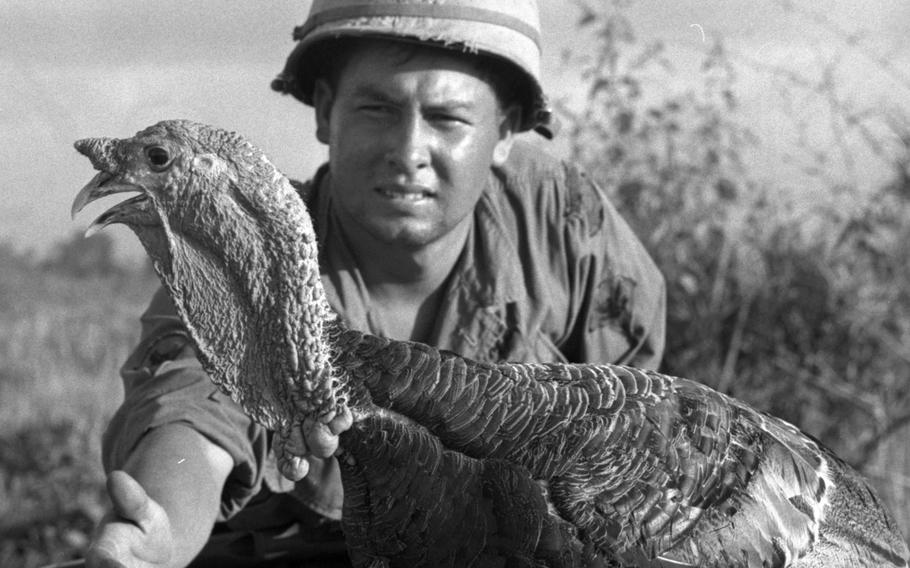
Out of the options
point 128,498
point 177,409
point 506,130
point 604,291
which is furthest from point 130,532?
point 604,291

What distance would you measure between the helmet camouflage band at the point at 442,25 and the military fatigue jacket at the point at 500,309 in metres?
0.57

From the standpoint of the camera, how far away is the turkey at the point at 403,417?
8.05 feet

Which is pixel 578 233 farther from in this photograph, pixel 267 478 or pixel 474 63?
pixel 267 478

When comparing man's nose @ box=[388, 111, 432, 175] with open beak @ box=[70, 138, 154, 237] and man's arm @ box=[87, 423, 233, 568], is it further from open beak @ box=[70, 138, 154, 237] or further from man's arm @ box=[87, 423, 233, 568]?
open beak @ box=[70, 138, 154, 237]

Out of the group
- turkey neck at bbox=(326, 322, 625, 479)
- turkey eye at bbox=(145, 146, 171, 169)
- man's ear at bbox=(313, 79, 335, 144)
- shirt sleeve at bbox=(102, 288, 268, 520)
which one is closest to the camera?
turkey eye at bbox=(145, 146, 171, 169)

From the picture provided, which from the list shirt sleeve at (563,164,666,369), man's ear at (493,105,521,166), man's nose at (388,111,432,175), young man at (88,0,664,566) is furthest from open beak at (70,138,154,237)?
shirt sleeve at (563,164,666,369)

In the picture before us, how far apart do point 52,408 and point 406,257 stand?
4.22 metres

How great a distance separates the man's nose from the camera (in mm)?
3391

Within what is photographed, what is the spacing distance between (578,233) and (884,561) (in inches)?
62.9

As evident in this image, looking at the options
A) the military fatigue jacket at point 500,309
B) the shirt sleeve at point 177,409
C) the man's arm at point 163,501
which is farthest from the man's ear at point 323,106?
the man's arm at point 163,501

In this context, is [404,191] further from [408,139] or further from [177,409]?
[177,409]

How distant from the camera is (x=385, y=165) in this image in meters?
3.42

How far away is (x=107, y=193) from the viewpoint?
2484 millimetres

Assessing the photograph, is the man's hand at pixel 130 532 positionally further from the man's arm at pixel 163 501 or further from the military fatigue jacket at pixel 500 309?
the military fatigue jacket at pixel 500 309
